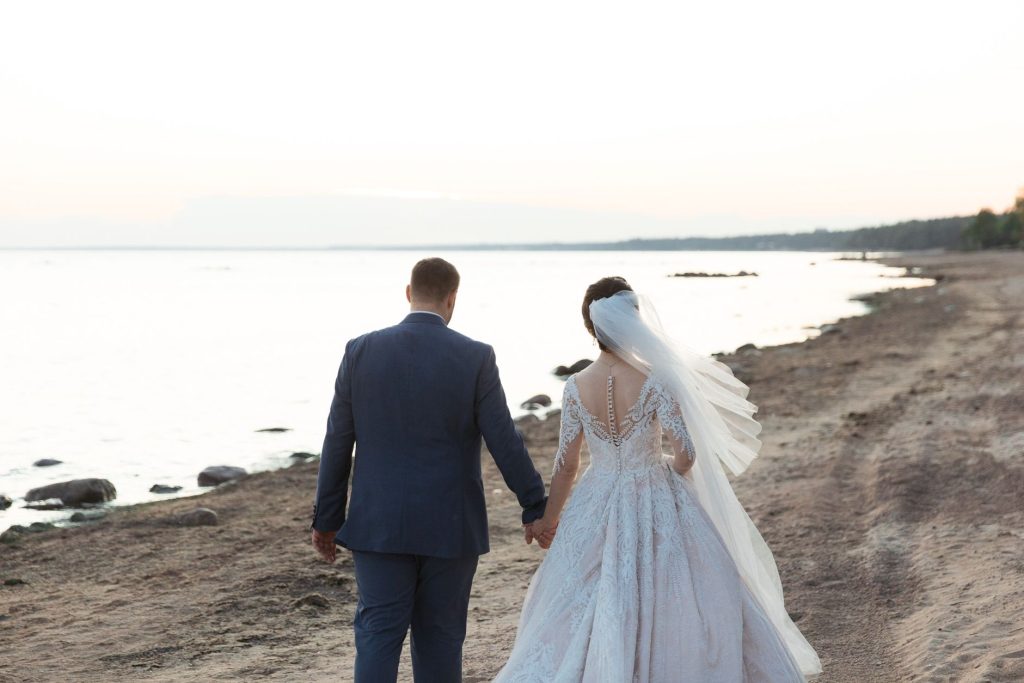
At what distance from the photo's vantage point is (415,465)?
13.2 feet

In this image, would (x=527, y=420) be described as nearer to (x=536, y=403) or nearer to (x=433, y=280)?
(x=536, y=403)

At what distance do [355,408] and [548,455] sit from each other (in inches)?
348

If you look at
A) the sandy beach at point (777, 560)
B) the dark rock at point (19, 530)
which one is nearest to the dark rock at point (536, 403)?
the sandy beach at point (777, 560)

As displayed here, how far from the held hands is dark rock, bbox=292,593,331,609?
10.6ft

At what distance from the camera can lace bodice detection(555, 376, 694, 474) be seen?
4379 millimetres

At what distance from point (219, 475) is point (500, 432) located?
9.78 metres

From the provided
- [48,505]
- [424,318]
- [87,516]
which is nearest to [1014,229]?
[48,505]

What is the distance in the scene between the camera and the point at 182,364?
29.5m

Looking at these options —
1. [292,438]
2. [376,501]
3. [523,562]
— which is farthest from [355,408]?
[292,438]

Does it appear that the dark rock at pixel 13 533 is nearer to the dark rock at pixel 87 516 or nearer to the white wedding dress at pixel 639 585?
the dark rock at pixel 87 516

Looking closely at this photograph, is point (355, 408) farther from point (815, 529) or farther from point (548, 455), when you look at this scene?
point (548, 455)

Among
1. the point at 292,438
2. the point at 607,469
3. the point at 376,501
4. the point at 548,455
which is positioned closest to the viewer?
the point at 376,501

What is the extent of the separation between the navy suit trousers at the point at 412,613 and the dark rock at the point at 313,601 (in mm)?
3167

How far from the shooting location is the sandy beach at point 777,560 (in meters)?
5.86
